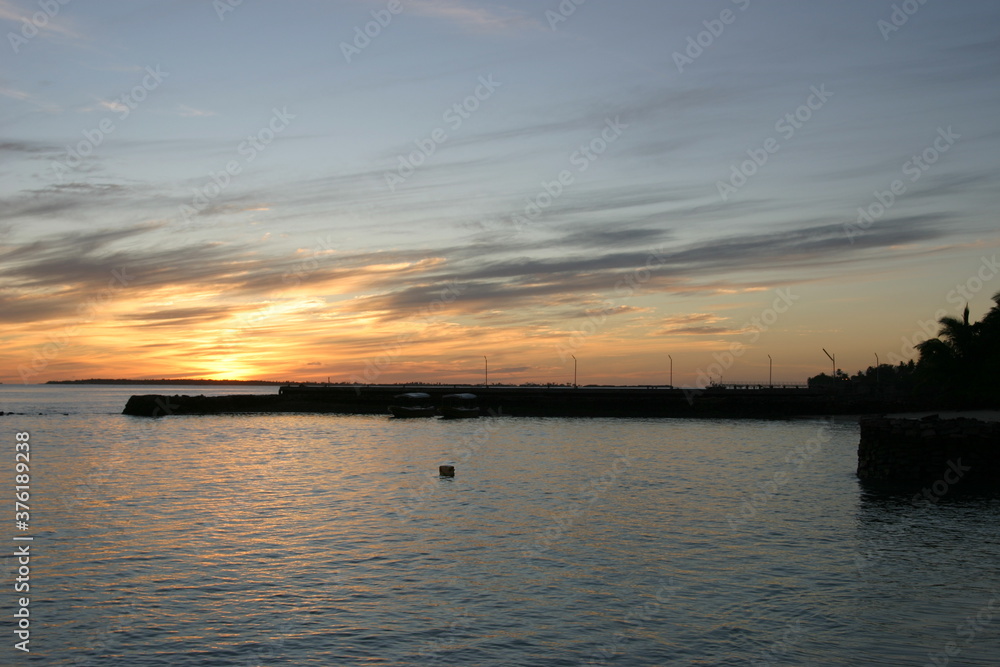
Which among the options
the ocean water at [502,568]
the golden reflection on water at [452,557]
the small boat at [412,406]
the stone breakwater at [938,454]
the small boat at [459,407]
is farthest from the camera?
the small boat at [412,406]

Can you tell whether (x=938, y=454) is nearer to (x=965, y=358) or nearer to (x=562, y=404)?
(x=965, y=358)

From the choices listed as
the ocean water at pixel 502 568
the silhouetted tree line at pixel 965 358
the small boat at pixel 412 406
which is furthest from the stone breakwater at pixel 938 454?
the small boat at pixel 412 406

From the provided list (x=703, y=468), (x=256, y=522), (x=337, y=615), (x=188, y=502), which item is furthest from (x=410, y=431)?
(x=337, y=615)

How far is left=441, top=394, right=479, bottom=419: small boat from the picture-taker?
125 metres

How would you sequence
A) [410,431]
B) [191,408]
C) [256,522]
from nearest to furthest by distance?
1. [256,522]
2. [410,431]
3. [191,408]

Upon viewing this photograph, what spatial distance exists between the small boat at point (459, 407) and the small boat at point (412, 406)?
297cm

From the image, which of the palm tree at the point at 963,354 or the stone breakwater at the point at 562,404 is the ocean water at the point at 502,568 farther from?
the stone breakwater at the point at 562,404

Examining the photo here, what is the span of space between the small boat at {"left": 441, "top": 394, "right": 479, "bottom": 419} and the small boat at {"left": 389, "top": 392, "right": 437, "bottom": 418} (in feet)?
9.73

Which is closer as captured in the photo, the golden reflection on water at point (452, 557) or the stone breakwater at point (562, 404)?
the golden reflection on water at point (452, 557)

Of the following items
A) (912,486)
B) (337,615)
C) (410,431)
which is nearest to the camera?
(337,615)

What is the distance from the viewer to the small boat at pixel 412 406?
→ 416 feet

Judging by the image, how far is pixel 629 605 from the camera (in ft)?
71.0

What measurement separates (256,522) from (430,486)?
13495mm

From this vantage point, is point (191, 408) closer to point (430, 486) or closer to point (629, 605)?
point (430, 486)
